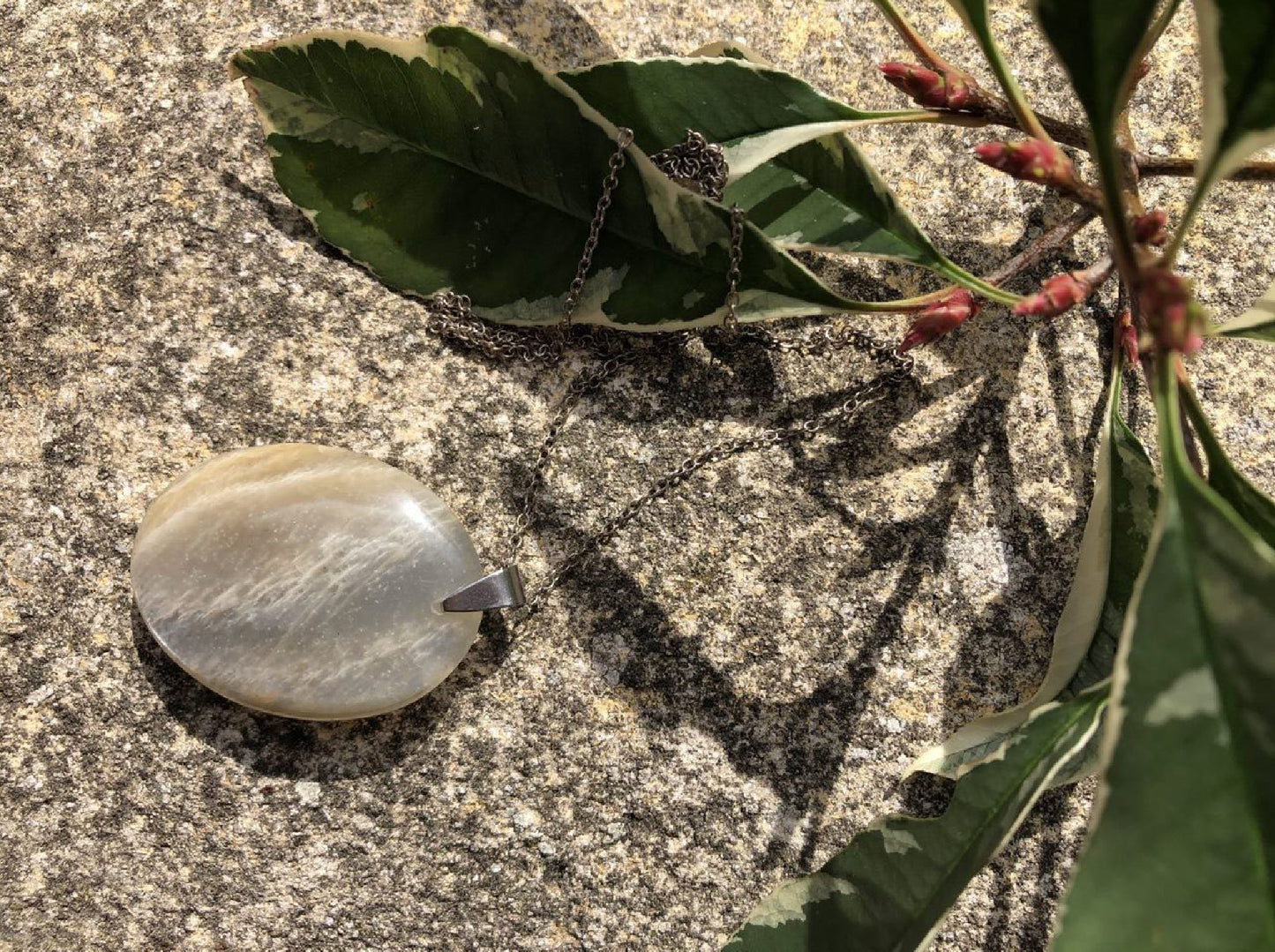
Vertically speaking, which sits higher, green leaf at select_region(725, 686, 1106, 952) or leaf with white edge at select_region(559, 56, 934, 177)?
leaf with white edge at select_region(559, 56, 934, 177)

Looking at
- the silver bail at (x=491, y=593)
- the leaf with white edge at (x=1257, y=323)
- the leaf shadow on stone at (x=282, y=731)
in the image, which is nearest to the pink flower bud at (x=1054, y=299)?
the leaf with white edge at (x=1257, y=323)

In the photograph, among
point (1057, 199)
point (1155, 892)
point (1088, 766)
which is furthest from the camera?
point (1057, 199)

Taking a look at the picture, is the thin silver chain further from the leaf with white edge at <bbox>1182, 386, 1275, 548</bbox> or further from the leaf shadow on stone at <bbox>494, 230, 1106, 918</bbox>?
the leaf with white edge at <bbox>1182, 386, 1275, 548</bbox>

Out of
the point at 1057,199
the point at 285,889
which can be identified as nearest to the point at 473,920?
the point at 285,889

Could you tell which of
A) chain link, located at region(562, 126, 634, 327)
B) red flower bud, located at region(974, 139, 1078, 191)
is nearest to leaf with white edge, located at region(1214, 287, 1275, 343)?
red flower bud, located at region(974, 139, 1078, 191)

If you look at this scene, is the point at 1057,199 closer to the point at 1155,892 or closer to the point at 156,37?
the point at 1155,892

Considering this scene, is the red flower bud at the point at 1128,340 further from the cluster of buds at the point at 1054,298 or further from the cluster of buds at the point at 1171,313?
the cluster of buds at the point at 1171,313
